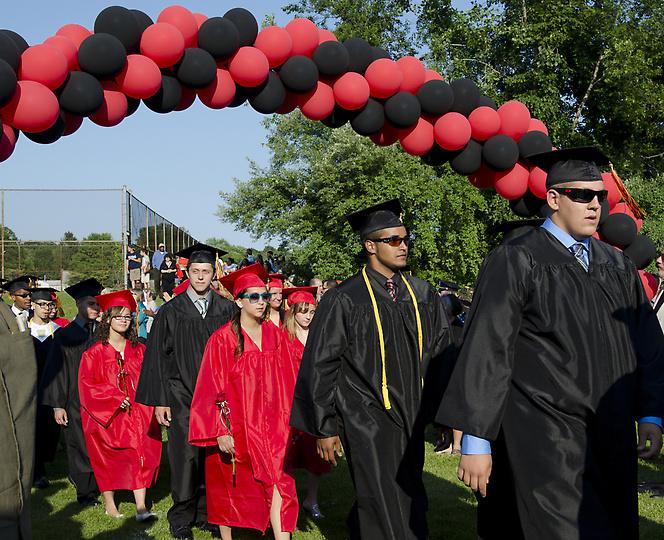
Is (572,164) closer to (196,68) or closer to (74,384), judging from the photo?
(196,68)

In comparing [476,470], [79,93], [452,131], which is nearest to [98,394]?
[79,93]

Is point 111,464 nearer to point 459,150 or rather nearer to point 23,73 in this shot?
point 23,73

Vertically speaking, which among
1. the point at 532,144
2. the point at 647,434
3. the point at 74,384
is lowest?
the point at 74,384

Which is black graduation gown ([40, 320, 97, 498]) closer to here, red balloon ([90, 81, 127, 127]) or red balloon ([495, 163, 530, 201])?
red balloon ([90, 81, 127, 127])

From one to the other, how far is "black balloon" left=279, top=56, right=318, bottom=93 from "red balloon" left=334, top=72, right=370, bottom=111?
0.27 metres

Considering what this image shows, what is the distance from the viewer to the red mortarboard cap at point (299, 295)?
8.59 meters

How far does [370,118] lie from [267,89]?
1.11 meters

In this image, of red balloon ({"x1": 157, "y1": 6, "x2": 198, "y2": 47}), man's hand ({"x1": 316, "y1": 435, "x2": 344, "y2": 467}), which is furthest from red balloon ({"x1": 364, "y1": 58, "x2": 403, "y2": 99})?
man's hand ({"x1": 316, "y1": 435, "x2": 344, "y2": 467})

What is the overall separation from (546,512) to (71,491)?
675 cm

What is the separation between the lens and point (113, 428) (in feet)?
26.2

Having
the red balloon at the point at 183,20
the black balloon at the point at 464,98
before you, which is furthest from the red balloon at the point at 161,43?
the black balloon at the point at 464,98

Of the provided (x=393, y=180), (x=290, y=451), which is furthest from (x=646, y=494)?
(x=393, y=180)

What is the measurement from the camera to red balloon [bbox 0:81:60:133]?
22.2 feet

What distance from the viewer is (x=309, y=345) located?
18.0 ft
